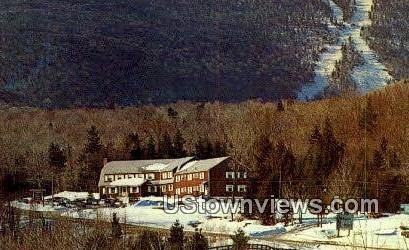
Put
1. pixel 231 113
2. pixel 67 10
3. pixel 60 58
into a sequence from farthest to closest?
pixel 67 10, pixel 60 58, pixel 231 113

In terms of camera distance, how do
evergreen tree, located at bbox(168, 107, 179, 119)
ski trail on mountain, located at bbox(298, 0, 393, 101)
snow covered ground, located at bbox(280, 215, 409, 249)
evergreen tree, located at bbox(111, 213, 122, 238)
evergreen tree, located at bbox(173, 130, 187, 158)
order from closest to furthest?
snow covered ground, located at bbox(280, 215, 409, 249) → evergreen tree, located at bbox(111, 213, 122, 238) → evergreen tree, located at bbox(173, 130, 187, 158) → evergreen tree, located at bbox(168, 107, 179, 119) → ski trail on mountain, located at bbox(298, 0, 393, 101)

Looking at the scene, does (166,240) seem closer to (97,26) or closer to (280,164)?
(280,164)

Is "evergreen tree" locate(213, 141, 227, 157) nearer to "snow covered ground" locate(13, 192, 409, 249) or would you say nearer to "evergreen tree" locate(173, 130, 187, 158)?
"evergreen tree" locate(173, 130, 187, 158)

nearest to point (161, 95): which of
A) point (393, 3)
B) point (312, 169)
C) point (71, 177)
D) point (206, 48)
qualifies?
point (206, 48)

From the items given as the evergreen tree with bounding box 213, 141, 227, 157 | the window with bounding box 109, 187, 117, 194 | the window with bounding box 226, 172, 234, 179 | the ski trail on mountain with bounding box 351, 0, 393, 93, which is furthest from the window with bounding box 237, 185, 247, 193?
the ski trail on mountain with bounding box 351, 0, 393, 93

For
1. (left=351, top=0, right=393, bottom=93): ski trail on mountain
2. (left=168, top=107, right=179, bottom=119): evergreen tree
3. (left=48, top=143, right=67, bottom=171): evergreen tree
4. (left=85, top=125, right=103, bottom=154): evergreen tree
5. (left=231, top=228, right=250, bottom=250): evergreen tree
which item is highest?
(left=351, top=0, right=393, bottom=93): ski trail on mountain

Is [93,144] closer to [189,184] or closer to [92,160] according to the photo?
[92,160]

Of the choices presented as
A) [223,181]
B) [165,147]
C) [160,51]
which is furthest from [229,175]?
[160,51]

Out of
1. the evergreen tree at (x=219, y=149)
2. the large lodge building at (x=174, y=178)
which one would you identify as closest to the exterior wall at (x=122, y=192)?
the large lodge building at (x=174, y=178)
